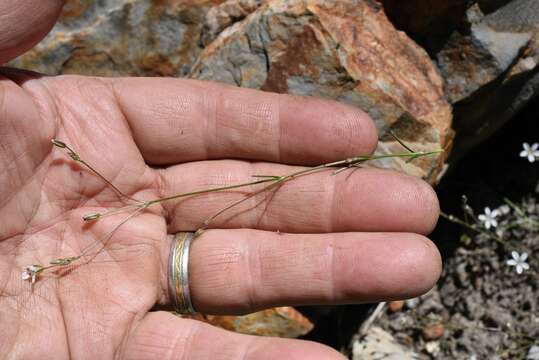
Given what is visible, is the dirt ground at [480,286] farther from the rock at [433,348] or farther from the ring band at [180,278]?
the ring band at [180,278]

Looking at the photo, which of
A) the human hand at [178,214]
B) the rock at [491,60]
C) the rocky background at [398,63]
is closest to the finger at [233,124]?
the human hand at [178,214]

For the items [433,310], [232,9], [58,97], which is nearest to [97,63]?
[232,9]

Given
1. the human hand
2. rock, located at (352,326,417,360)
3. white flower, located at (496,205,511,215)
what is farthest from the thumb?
white flower, located at (496,205,511,215)

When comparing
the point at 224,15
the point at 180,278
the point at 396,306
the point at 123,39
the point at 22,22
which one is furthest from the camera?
the point at 123,39

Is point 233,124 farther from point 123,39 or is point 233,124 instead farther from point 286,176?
point 123,39

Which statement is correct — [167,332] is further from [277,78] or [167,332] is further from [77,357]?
[277,78]

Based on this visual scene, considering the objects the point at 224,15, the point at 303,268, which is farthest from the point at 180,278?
the point at 224,15
